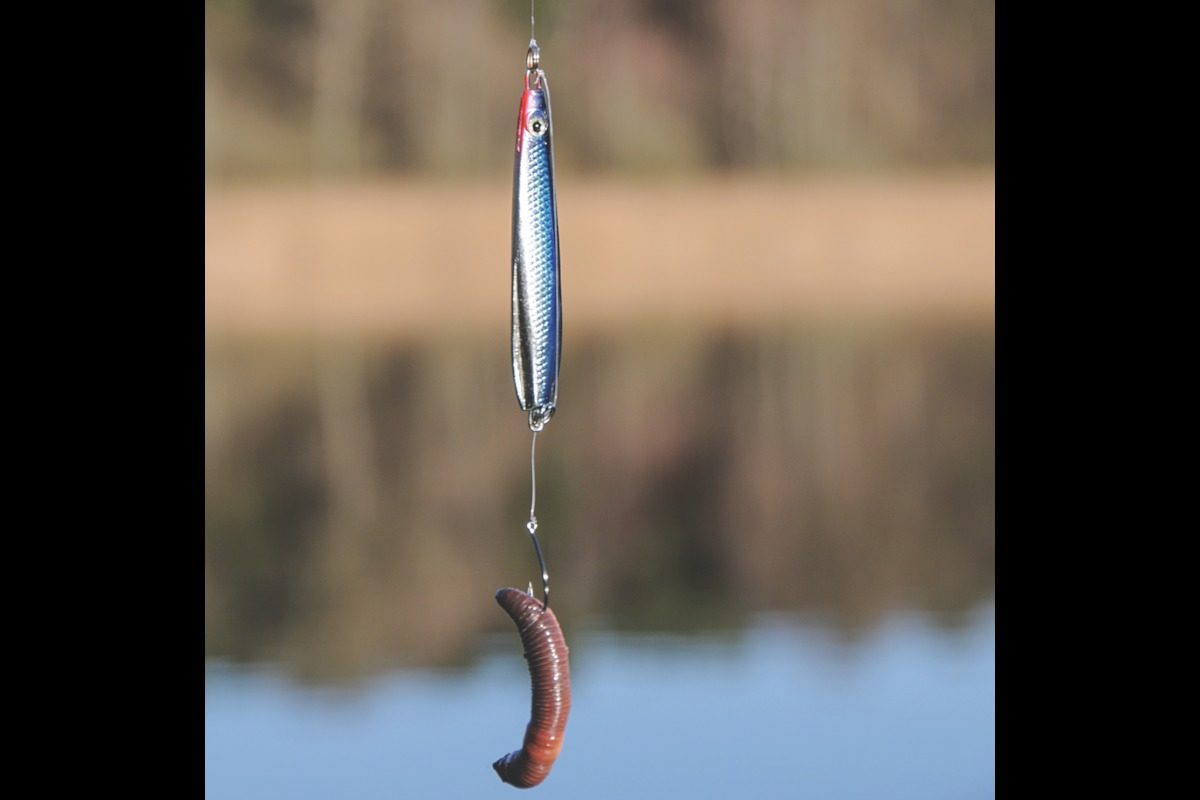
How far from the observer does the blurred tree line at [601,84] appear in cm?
1909

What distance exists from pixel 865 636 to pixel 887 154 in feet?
46.8

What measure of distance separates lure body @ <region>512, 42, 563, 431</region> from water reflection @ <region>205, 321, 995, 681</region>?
9.31ft

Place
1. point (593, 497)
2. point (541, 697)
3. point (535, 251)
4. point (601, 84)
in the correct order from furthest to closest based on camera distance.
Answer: point (601, 84), point (593, 497), point (541, 697), point (535, 251)

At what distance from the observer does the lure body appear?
3.22 meters

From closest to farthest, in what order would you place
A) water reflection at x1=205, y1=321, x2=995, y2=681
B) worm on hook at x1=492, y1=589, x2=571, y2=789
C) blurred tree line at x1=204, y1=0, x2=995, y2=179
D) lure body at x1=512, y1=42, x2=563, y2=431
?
lure body at x1=512, y1=42, x2=563, y2=431
worm on hook at x1=492, y1=589, x2=571, y2=789
water reflection at x1=205, y1=321, x2=995, y2=681
blurred tree line at x1=204, y1=0, x2=995, y2=179

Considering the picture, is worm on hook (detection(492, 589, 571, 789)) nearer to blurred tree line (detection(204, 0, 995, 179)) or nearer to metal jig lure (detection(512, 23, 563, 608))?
metal jig lure (detection(512, 23, 563, 608))

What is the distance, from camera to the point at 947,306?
1678 centimetres

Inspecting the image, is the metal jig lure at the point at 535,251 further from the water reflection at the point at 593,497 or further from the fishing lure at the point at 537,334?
the water reflection at the point at 593,497

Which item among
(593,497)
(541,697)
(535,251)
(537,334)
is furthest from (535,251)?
(593,497)

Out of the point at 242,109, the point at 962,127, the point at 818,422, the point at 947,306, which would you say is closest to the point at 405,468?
the point at 818,422

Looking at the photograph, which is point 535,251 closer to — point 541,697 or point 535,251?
point 535,251

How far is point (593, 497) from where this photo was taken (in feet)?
27.8

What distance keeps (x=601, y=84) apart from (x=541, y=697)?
1670 centimetres

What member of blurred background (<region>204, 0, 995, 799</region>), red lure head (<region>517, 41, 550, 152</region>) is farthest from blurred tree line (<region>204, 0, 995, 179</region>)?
red lure head (<region>517, 41, 550, 152</region>)
